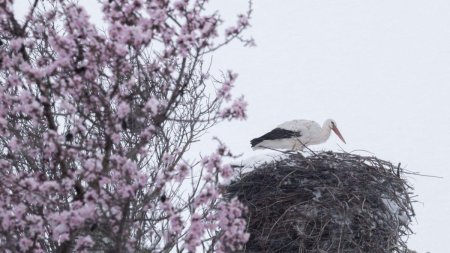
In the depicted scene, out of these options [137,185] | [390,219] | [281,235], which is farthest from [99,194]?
[390,219]

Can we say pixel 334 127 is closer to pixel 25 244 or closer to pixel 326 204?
pixel 326 204

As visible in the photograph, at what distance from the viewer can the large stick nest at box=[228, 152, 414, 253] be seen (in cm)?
873

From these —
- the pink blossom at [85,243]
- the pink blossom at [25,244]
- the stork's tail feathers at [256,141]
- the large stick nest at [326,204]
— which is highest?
the stork's tail feathers at [256,141]

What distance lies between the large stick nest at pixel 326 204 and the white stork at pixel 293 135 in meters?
2.64

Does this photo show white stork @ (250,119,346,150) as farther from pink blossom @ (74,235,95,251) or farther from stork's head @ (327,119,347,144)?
pink blossom @ (74,235,95,251)

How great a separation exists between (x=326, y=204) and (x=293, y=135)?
3.22 meters

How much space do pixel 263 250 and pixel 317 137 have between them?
3.70 metres

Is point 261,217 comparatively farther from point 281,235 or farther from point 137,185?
point 137,185

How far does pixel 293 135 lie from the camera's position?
11953mm

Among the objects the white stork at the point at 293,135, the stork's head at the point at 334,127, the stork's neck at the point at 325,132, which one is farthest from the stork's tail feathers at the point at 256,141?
the stork's head at the point at 334,127

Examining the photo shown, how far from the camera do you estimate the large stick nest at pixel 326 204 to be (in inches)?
344

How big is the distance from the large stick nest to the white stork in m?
2.64

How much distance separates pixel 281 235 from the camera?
29.1 feet

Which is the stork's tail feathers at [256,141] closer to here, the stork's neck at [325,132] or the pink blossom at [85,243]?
the stork's neck at [325,132]
